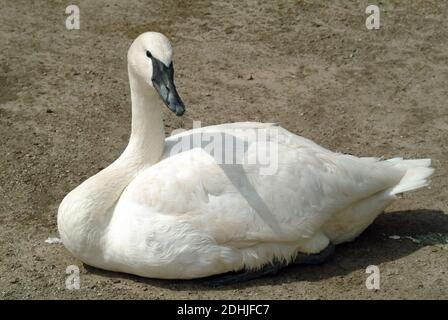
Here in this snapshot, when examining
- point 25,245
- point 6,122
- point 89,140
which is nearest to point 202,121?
point 89,140

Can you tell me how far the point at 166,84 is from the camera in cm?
581

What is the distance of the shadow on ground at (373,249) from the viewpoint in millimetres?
6207

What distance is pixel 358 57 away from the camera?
10.2 metres

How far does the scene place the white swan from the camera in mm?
5883

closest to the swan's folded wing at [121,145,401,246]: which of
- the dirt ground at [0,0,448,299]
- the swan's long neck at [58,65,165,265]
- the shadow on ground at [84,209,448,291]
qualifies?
the swan's long neck at [58,65,165,265]

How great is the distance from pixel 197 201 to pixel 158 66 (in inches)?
42.6

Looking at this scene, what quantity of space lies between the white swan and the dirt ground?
29 centimetres

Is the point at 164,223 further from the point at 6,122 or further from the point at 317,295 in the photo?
the point at 6,122

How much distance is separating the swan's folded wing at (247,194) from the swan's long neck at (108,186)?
218 millimetres
